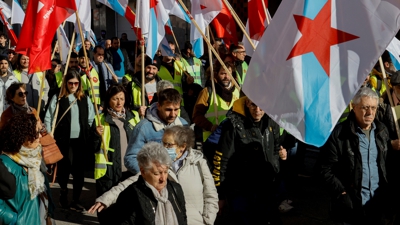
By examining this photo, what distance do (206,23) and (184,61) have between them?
2334 millimetres

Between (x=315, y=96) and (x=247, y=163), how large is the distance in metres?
1.64

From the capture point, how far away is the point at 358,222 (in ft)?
19.1

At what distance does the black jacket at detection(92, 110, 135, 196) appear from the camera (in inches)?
294

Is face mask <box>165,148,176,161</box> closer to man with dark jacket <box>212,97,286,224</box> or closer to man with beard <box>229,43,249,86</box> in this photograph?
man with dark jacket <box>212,97,286,224</box>

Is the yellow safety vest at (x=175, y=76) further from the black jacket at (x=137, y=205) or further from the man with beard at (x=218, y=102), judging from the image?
the black jacket at (x=137, y=205)

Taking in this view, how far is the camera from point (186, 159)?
18.2 ft

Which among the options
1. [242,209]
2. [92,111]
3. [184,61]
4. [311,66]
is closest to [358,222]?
[242,209]

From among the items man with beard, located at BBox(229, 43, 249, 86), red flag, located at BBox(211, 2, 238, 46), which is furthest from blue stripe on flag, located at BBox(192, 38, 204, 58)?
red flag, located at BBox(211, 2, 238, 46)

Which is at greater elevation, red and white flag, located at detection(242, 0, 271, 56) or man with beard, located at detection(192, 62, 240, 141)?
red and white flag, located at detection(242, 0, 271, 56)

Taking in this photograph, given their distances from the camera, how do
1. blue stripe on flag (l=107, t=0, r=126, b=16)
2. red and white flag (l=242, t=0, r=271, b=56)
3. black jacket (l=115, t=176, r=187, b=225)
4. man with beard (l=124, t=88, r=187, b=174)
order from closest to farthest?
black jacket (l=115, t=176, r=187, b=225), man with beard (l=124, t=88, r=187, b=174), red and white flag (l=242, t=0, r=271, b=56), blue stripe on flag (l=107, t=0, r=126, b=16)

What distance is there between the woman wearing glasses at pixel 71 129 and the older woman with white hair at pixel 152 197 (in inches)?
152

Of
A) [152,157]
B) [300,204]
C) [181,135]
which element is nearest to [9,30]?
[300,204]

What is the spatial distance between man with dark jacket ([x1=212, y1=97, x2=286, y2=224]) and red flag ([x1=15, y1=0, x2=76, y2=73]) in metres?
2.22

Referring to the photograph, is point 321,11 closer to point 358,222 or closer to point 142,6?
point 358,222
